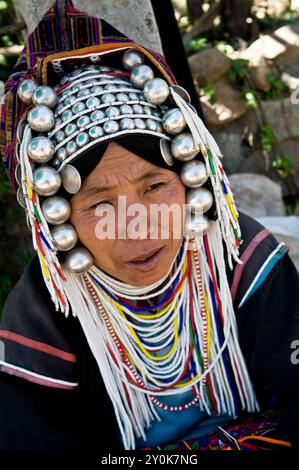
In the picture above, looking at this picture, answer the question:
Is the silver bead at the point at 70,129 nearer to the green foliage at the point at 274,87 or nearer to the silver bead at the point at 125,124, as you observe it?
the silver bead at the point at 125,124

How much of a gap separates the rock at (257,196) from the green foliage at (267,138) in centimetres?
97

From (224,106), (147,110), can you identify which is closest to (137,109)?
(147,110)

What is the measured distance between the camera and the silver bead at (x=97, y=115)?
1.68 meters

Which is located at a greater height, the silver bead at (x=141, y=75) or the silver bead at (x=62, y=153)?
the silver bead at (x=141, y=75)

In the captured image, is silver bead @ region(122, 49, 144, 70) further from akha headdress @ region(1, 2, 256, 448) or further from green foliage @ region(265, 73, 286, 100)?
green foliage @ region(265, 73, 286, 100)

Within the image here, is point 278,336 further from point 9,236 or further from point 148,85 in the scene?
point 9,236

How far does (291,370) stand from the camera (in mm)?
1893

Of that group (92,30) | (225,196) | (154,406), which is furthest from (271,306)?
(92,30)

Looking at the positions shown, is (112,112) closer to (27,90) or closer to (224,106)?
(27,90)

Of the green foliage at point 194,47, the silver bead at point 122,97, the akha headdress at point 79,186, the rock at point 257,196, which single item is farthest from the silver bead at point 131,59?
the green foliage at point 194,47

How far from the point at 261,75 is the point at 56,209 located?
3909 millimetres

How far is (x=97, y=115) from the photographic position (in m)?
1.68

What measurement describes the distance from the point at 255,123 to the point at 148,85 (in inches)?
149

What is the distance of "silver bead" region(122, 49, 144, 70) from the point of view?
5.85ft
